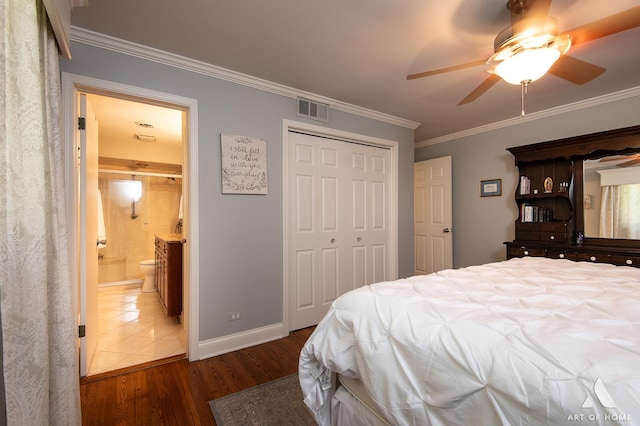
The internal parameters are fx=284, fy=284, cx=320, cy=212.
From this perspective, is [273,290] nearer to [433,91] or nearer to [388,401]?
[388,401]

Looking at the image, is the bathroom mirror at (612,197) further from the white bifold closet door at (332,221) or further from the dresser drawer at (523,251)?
the white bifold closet door at (332,221)

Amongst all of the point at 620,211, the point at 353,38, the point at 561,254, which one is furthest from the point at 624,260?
the point at 353,38

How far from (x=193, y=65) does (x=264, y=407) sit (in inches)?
101

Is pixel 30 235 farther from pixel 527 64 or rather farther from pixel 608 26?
pixel 608 26

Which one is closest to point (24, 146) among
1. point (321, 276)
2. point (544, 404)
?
point (544, 404)

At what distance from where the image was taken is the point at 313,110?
2980 millimetres

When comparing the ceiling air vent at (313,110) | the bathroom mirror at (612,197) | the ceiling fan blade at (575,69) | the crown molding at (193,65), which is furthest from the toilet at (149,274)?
the bathroom mirror at (612,197)

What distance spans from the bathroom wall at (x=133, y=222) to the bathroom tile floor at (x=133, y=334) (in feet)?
3.02

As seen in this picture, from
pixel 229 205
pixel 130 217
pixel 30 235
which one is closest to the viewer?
pixel 30 235

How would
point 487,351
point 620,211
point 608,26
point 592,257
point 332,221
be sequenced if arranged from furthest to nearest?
point 332,221 < point 620,211 < point 592,257 < point 608,26 < point 487,351

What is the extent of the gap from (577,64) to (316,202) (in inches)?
88.6

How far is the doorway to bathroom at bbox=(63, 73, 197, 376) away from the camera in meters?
2.04

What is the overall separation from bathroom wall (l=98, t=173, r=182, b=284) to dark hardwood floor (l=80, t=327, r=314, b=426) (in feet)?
11.0

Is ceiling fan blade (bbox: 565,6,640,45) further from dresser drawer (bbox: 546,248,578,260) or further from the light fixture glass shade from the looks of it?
dresser drawer (bbox: 546,248,578,260)
